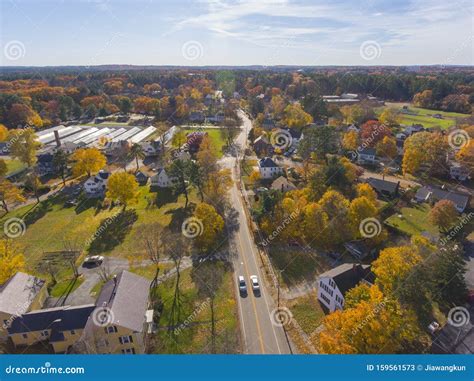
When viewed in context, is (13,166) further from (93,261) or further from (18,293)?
(18,293)

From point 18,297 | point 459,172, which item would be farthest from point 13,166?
point 459,172

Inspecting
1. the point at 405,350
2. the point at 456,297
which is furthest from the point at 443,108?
the point at 405,350

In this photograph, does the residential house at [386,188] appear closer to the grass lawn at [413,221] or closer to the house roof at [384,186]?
the house roof at [384,186]

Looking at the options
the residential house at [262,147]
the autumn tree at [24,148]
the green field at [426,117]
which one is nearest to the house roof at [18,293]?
the autumn tree at [24,148]

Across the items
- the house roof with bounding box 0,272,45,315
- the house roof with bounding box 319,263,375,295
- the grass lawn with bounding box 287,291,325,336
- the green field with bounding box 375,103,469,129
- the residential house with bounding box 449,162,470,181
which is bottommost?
the green field with bounding box 375,103,469,129

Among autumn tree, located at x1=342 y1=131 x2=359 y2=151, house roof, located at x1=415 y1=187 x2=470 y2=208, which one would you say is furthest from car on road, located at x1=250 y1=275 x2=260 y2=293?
autumn tree, located at x1=342 y1=131 x2=359 y2=151

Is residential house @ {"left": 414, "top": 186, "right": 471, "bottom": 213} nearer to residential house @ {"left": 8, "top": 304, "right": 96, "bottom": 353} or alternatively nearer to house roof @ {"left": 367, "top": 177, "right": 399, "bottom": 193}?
house roof @ {"left": 367, "top": 177, "right": 399, "bottom": 193}
